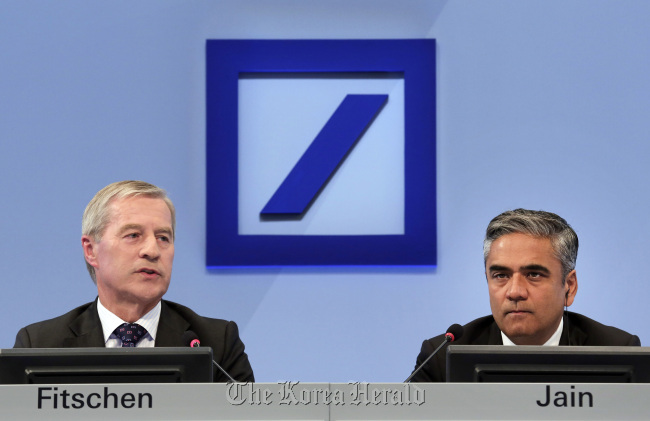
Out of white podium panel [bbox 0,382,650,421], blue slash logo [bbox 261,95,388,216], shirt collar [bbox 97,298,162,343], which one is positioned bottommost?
white podium panel [bbox 0,382,650,421]

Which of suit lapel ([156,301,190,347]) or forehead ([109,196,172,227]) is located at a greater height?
forehead ([109,196,172,227])

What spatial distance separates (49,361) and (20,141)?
94.9 inches

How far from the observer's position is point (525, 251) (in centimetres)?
244

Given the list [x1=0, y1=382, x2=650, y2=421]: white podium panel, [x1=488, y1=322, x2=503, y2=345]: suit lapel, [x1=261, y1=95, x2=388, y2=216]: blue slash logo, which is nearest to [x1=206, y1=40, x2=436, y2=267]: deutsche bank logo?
[x1=261, y1=95, x2=388, y2=216]: blue slash logo

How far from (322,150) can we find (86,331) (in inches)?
66.7

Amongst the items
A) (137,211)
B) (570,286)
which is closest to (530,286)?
(570,286)

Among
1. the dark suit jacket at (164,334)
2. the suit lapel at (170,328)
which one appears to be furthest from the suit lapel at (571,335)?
the suit lapel at (170,328)

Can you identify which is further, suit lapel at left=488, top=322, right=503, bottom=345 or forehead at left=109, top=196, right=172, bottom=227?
suit lapel at left=488, top=322, right=503, bottom=345

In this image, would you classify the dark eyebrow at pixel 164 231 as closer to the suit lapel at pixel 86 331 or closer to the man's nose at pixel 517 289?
the suit lapel at pixel 86 331

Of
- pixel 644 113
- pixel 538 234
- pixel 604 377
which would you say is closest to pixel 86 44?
pixel 538 234

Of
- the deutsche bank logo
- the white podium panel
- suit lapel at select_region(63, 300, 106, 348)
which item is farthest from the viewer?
the deutsche bank logo

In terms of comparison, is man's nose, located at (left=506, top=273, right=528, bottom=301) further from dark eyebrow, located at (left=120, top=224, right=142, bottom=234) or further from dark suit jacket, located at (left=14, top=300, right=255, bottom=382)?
dark eyebrow, located at (left=120, top=224, right=142, bottom=234)

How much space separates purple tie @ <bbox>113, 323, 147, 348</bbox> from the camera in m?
2.38

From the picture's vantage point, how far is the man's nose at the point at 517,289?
94.7 inches
